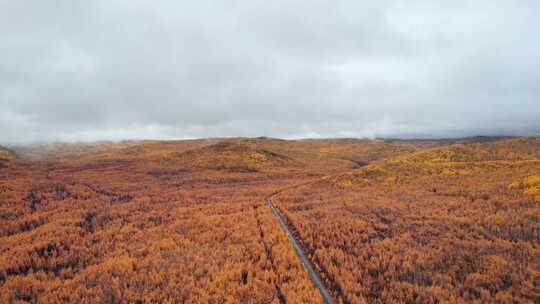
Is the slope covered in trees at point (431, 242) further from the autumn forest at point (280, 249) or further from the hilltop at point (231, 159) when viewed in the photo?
the hilltop at point (231, 159)

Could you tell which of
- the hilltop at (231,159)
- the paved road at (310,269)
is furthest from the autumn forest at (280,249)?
the hilltop at (231,159)

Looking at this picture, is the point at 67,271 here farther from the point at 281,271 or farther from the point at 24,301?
the point at 281,271

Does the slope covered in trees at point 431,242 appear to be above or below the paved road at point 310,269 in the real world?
above

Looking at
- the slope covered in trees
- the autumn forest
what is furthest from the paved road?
the slope covered in trees

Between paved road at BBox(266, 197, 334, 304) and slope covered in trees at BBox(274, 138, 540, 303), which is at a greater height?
slope covered in trees at BBox(274, 138, 540, 303)

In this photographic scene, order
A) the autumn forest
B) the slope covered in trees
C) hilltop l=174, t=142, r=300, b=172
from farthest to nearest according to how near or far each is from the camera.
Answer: hilltop l=174, t=142, r=300, b=172 < the autumn forest < the slope covered in trees

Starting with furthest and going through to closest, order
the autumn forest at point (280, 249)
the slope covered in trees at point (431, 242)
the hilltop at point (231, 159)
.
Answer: the hilltop at point (231, 159) < the autumn forest at point (280, 249) < the slope covered in trees at point (431, 242)

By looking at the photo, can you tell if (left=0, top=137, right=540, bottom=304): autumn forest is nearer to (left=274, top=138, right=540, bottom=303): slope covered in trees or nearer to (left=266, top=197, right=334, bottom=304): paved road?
(left=274, top=138, right=540, bottom=303): slope covered in trees

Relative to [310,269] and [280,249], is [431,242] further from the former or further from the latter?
[280,249]

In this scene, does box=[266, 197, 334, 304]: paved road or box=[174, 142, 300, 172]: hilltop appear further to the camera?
box=[174, 142, 300, 172]: hilltop

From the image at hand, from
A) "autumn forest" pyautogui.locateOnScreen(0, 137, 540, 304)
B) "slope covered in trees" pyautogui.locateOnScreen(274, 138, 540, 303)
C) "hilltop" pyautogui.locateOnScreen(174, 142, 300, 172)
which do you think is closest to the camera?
"slope covered in trees" pyautogui.locateOnScreen(274, 138, 540, 303)

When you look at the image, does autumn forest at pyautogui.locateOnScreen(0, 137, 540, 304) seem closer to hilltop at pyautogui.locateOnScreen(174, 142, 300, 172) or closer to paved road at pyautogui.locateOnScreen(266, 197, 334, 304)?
paved road at pyautogui.locateOnScreen(266, 197, 334, 304)

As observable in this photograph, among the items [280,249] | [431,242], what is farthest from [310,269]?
[431,242]
